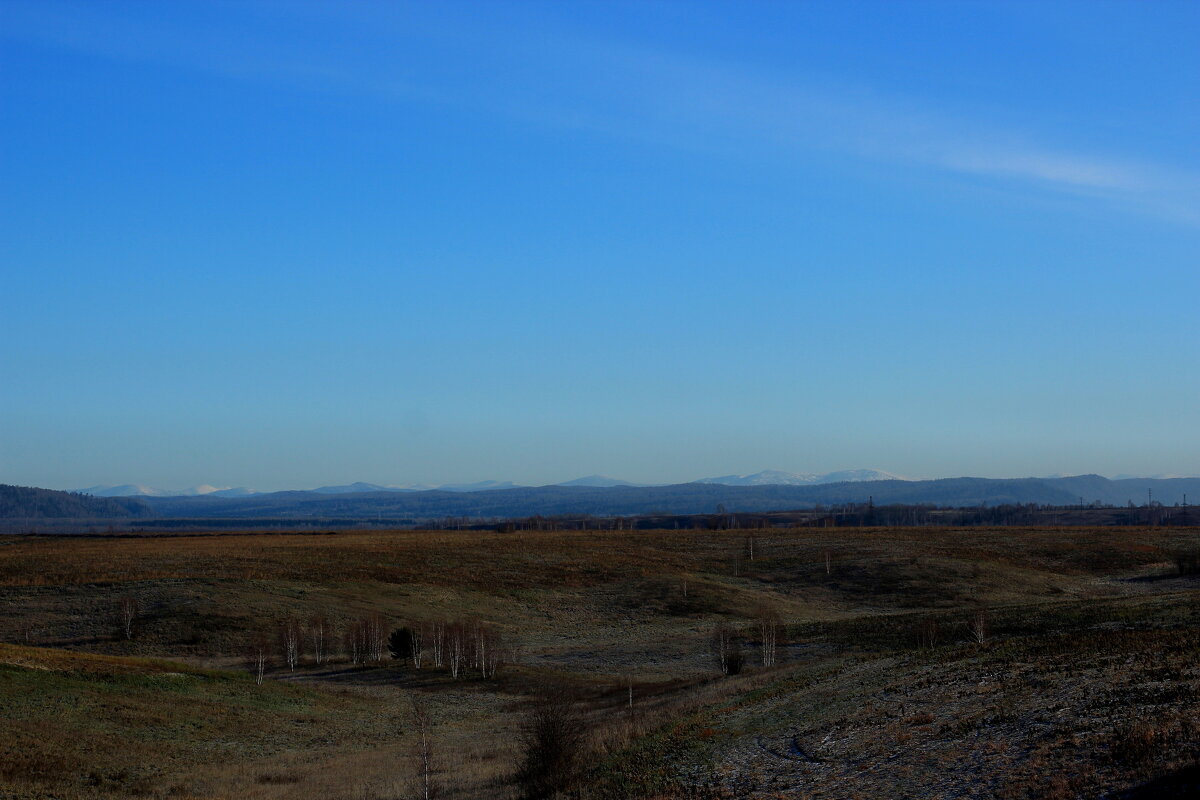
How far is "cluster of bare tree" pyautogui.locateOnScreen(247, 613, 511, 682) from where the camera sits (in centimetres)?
5231

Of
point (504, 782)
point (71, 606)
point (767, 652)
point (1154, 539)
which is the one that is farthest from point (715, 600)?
point (1154, 539)

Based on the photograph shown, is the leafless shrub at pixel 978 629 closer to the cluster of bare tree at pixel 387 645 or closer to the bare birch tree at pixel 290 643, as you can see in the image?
the cluster of bare tree at pixel 387 645

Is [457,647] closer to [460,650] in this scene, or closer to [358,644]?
[460,650]

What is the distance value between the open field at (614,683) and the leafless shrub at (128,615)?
399 mm

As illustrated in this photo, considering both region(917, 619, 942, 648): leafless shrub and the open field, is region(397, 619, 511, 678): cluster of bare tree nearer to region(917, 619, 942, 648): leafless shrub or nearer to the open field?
the open field

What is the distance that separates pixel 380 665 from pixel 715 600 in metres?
34.9

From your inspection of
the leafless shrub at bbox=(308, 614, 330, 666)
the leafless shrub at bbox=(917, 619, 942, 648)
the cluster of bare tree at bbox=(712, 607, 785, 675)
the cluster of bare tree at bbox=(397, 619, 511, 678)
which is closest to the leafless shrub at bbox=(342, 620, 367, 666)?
the leafless shrub at bbox=(308, 614, 330, 666)

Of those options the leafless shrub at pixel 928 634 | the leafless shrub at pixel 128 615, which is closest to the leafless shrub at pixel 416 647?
the leafless shrub at pixel 128 615

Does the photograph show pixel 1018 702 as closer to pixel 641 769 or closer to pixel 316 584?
pixel 641 769

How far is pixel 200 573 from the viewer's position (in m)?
78.2

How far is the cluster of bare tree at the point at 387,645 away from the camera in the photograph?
52.3 metres

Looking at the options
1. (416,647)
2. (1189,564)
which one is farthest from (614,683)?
(1189,564)

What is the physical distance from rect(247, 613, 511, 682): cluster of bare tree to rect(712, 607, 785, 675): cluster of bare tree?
12.5m

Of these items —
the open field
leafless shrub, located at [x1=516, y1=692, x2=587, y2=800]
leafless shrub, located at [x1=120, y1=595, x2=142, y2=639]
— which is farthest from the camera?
leafless shrub, located at [x1=120, y1=595, x2=142, y2=639]
